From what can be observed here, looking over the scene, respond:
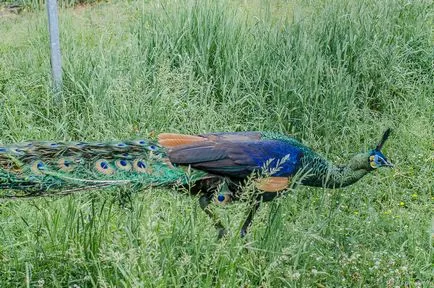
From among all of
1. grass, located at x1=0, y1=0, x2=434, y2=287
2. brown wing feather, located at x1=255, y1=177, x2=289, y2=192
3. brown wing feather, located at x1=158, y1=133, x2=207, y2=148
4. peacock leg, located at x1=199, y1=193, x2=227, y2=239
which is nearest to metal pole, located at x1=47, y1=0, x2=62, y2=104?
grass, located at x1=0, y1=0, x2=434, y2=287

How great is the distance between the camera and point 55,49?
507 centimetres

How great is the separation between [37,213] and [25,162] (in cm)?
69

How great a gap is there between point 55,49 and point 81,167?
2074mm

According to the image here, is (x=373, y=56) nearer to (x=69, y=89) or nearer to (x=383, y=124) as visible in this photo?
(x=383, y=124)

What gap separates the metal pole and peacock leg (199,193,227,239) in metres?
1.96

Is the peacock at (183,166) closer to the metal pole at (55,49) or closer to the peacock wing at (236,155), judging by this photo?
the peacock wing at (236,155)

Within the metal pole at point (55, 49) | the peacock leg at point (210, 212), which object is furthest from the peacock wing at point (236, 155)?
the metal pole at point (55, 49)

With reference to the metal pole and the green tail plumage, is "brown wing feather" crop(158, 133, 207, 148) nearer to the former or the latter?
the green tail plumage

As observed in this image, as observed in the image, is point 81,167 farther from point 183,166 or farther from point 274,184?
point 274,184

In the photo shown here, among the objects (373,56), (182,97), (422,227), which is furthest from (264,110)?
(422,227)

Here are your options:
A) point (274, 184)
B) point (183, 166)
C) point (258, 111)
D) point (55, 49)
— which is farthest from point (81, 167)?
point (258, 111)

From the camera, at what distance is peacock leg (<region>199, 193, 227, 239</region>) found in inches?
127

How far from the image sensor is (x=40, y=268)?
10.4 ft

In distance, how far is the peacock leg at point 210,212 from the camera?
323cm
